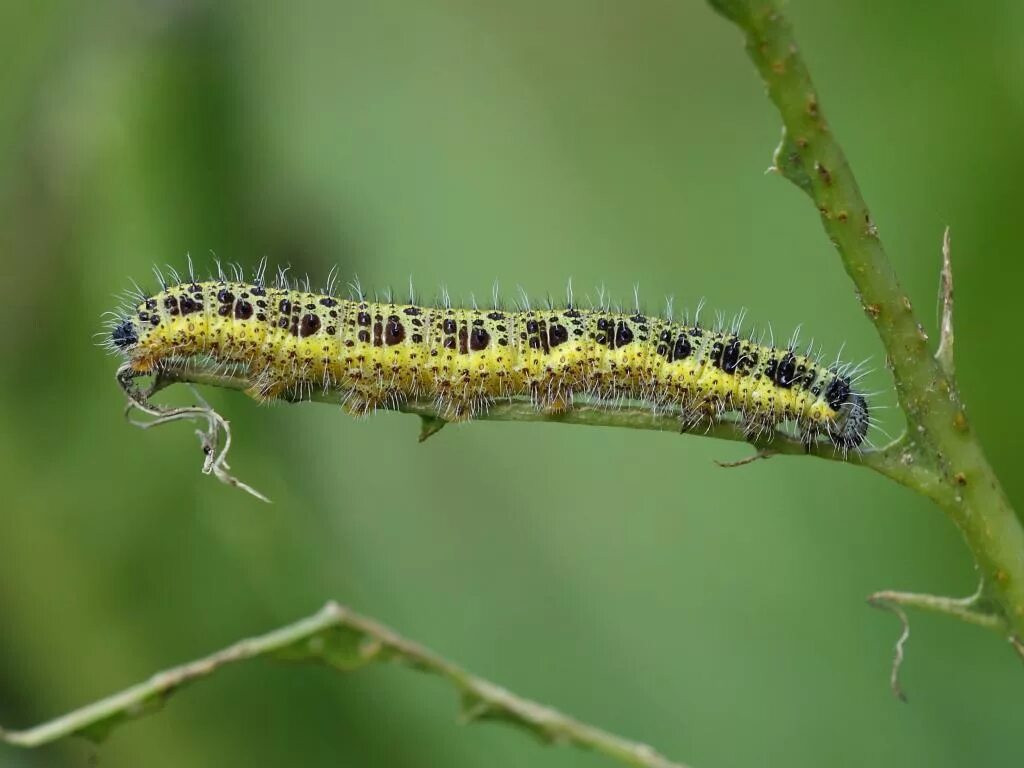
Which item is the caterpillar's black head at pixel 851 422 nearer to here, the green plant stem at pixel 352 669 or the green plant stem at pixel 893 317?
the green plant stem at pixel 893 317

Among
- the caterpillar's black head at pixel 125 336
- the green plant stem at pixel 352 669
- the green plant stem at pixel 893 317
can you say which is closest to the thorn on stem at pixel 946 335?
the green plant stem at pixel 893 317

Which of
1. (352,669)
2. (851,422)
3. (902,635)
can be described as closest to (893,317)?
(902,635)

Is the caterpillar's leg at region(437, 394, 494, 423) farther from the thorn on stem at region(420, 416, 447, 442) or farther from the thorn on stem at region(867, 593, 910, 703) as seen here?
the thorn on stem at region(867, 593, 910, 703)

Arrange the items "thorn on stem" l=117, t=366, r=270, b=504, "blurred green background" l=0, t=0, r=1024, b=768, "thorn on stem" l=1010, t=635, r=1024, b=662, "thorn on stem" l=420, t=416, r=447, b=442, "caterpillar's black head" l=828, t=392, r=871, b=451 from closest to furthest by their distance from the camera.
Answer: "thorn on stem" l=1010, t=635, r=1024, b=662
"thorn on stem" l=420, t=416, r=447, b=442
"thorn on stem" l=117, t=366, r=270, b=504
"caterpillar's black head" l=828, t=392, r=871, b=451
"blurred green background" l=0, t=0, r=1024, b=768

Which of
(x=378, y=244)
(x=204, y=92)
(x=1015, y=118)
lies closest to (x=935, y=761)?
(x=1015, y=118)

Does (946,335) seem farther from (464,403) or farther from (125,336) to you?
(125,336)

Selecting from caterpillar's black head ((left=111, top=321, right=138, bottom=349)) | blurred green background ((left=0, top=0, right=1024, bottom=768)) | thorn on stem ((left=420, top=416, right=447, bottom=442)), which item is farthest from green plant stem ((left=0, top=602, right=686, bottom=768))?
blurred green background ((left=0, top=0, right=1024, bottom=768))

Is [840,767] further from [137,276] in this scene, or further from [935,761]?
[137,276]
